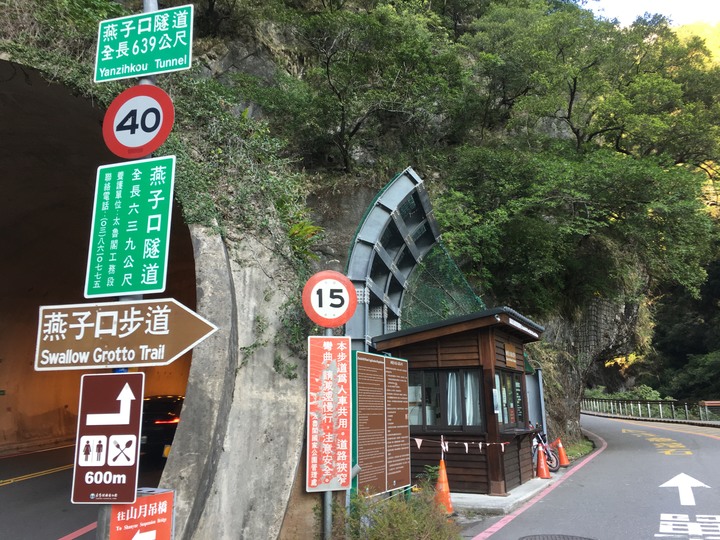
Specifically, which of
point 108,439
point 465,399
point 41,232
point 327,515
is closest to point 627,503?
point 465,399

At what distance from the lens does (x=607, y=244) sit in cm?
2153

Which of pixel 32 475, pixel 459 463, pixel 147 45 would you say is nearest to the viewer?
pixel 147 45

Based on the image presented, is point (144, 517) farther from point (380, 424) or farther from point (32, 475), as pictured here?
point (32, 475)

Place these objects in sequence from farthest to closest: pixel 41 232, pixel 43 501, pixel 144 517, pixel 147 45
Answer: pixel 41 232 → pixel 43 501 → pixel 147 45 → pixel 144 517

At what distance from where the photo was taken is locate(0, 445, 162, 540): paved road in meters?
7.07

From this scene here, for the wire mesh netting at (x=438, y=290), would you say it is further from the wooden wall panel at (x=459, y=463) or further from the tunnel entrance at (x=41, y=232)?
the tunnel entrance at (x=41, y=232)

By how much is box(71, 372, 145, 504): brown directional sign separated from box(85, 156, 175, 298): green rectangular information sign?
2.17 feet

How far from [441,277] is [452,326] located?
444 centimetres

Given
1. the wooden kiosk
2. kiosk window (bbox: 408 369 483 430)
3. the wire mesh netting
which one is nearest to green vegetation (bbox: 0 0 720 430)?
the wire mesh netting

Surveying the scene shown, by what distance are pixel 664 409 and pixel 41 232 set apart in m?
37.2

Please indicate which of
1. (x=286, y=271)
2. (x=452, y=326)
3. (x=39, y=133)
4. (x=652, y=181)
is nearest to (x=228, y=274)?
(x=286, y=271)

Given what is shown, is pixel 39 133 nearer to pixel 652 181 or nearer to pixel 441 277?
pixel 441 277

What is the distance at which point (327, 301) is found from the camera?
6309 mm

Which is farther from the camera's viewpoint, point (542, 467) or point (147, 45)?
point (542, 467)
